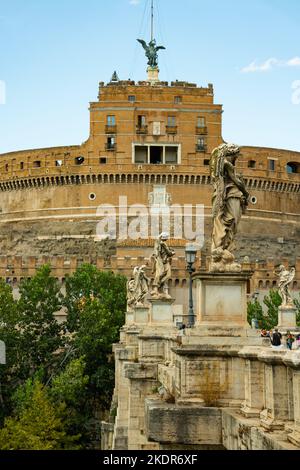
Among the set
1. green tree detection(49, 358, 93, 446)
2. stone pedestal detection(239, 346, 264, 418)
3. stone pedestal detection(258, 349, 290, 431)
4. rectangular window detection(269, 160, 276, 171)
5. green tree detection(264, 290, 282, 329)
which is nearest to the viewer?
stone pedestal detection(258, 349, 290, 431)

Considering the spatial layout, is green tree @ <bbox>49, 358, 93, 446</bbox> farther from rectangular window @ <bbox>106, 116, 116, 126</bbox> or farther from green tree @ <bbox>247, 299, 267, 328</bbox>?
rectangular window @ <bbox>106, 116, 116, 126</bbox>

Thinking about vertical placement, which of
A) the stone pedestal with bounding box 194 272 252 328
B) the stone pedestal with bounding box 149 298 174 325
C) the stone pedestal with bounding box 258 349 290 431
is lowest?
the stone pedestal with bounding box 258 349 290 431

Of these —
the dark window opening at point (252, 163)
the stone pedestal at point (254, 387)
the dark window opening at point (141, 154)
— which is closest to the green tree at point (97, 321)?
the dark window opening at point (141, 154)

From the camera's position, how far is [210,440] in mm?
9781

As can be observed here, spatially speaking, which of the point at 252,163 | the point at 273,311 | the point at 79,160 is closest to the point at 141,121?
the point at 79,160

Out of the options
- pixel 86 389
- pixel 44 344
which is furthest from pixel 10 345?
pixel 86 389

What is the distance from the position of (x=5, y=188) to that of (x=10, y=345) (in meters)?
35.9

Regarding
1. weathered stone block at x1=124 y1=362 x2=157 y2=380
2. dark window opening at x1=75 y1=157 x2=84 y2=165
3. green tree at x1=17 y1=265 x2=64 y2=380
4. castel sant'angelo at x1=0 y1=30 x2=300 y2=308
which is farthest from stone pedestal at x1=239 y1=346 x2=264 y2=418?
dark window opening at x1=75 y1=157 x2=84 y2=165

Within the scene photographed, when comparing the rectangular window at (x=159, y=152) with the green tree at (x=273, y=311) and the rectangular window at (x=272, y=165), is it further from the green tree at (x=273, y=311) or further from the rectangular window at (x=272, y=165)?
the green tree at (x=273, y=311)

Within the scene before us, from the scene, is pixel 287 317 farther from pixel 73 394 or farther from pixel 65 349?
pixel 65 349

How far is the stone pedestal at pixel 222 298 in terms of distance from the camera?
1106 centimetres

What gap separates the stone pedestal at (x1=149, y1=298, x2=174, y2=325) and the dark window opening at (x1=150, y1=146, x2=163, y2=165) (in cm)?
5559

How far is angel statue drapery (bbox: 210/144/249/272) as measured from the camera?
453 inches

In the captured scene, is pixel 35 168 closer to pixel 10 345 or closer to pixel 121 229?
pixel 121 229
